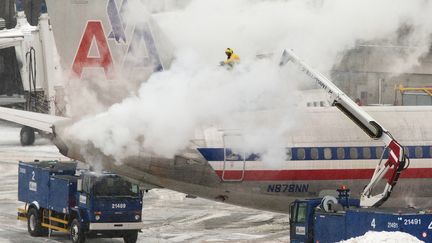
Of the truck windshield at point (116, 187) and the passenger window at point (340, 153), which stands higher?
the passenger window at point (340, 153)

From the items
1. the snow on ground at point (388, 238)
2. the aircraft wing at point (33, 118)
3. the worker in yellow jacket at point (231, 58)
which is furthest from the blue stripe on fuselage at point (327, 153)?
the aircraft wing at point (33, 118)

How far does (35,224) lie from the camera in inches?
1363

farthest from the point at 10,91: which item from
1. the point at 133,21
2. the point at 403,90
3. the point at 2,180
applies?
the point at 133,21

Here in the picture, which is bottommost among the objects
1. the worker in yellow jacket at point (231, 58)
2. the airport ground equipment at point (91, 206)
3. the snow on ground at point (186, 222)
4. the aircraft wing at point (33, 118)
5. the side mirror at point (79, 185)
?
the snow on ground at point (186, 222)

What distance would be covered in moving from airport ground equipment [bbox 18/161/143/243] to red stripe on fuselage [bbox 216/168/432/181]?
4.60m

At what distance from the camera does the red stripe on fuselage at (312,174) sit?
95.5 ft

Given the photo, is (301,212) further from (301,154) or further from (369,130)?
(369,130)

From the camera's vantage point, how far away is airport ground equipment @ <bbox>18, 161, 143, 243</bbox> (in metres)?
31.6

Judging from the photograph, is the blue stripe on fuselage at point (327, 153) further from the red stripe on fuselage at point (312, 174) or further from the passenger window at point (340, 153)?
the red stripe on fuselage at point (312, 174)

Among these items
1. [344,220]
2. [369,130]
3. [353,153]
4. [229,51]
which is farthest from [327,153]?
[344,220]

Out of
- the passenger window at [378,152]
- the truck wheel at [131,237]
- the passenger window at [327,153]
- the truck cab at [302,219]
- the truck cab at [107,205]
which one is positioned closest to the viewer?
the truck cab at [302,219]

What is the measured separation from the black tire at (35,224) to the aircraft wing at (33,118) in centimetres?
306

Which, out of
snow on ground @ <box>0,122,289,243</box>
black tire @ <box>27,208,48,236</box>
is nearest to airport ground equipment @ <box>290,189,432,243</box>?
snow on ground @ <box>0,122,289,243</box>

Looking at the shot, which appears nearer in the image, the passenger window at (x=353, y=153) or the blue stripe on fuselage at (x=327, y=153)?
the blue stripe on fuselage at (x=327, y=153)
